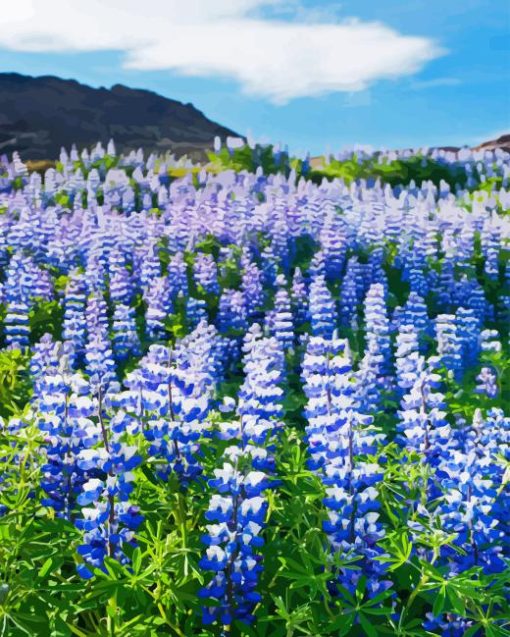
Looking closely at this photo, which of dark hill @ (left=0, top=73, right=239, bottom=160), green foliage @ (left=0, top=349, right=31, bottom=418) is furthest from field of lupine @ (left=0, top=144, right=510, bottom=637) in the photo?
dark hill @ (left=0, top=73, right=239, bottom=160)

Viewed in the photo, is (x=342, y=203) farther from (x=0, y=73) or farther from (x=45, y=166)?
(x=0, y=73)

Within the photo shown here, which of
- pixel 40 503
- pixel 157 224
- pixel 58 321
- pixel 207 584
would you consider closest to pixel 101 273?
pixel 58 321

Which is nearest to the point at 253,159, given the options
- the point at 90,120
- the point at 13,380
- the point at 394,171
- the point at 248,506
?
the point at 394,171

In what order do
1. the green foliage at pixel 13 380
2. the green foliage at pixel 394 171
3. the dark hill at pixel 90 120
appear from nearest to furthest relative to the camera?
the green foliage at pixel 13 380 < the green foliage at pixel 394 171 < the dark hill at pixel 90 120

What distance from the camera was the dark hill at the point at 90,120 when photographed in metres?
20.5

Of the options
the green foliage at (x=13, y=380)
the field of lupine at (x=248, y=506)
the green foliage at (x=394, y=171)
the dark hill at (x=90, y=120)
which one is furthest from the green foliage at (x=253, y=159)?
the field of lupine at (x=248, y=506)

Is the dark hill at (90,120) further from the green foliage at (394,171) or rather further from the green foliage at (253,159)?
the green foliage at (394,171)

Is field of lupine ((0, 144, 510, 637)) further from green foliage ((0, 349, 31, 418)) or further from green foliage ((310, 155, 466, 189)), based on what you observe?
green foliage ((310, 155, 466, 189))

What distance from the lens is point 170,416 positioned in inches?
142

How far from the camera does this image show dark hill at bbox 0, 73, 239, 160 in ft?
67.3

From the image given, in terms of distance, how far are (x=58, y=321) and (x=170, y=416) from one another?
461 cm

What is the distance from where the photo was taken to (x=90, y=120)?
22562 millimetres

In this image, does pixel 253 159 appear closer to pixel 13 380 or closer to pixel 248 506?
pixel 13 380

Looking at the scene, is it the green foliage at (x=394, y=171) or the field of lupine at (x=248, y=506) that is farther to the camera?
the green foliage at (x=394, y=171)
